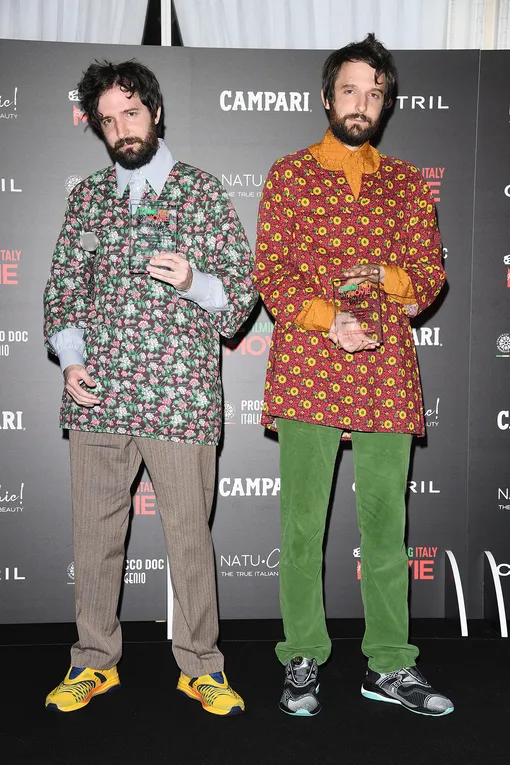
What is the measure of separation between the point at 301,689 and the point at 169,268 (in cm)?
130

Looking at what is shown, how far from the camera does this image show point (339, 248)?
7.25ft

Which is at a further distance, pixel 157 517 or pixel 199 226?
pixel 157 517

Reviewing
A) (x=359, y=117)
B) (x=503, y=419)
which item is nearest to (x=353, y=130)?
(x=359, y=117)

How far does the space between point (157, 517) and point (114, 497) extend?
2.33 feet

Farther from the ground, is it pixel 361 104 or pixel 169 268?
pixel 361 104

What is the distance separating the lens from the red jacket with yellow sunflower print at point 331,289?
2186mm

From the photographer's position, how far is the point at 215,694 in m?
Answer: 2.19

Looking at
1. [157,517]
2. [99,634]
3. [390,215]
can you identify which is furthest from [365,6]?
[99,634]

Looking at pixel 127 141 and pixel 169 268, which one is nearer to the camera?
pixel 169 268

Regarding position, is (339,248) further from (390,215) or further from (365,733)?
(365,733)

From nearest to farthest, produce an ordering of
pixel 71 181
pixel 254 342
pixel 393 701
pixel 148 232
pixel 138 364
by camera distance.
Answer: pixel 148 232 → pixel 138 364 → pixel 393 701 → pixel 71 181 → pixel 254 342

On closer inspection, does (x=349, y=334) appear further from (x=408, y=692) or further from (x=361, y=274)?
(x=408, y=692)

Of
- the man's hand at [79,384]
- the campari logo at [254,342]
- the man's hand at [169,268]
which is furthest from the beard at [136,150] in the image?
the campari logo at [254,342]

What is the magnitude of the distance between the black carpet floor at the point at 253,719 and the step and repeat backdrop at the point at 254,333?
0.91 ft
